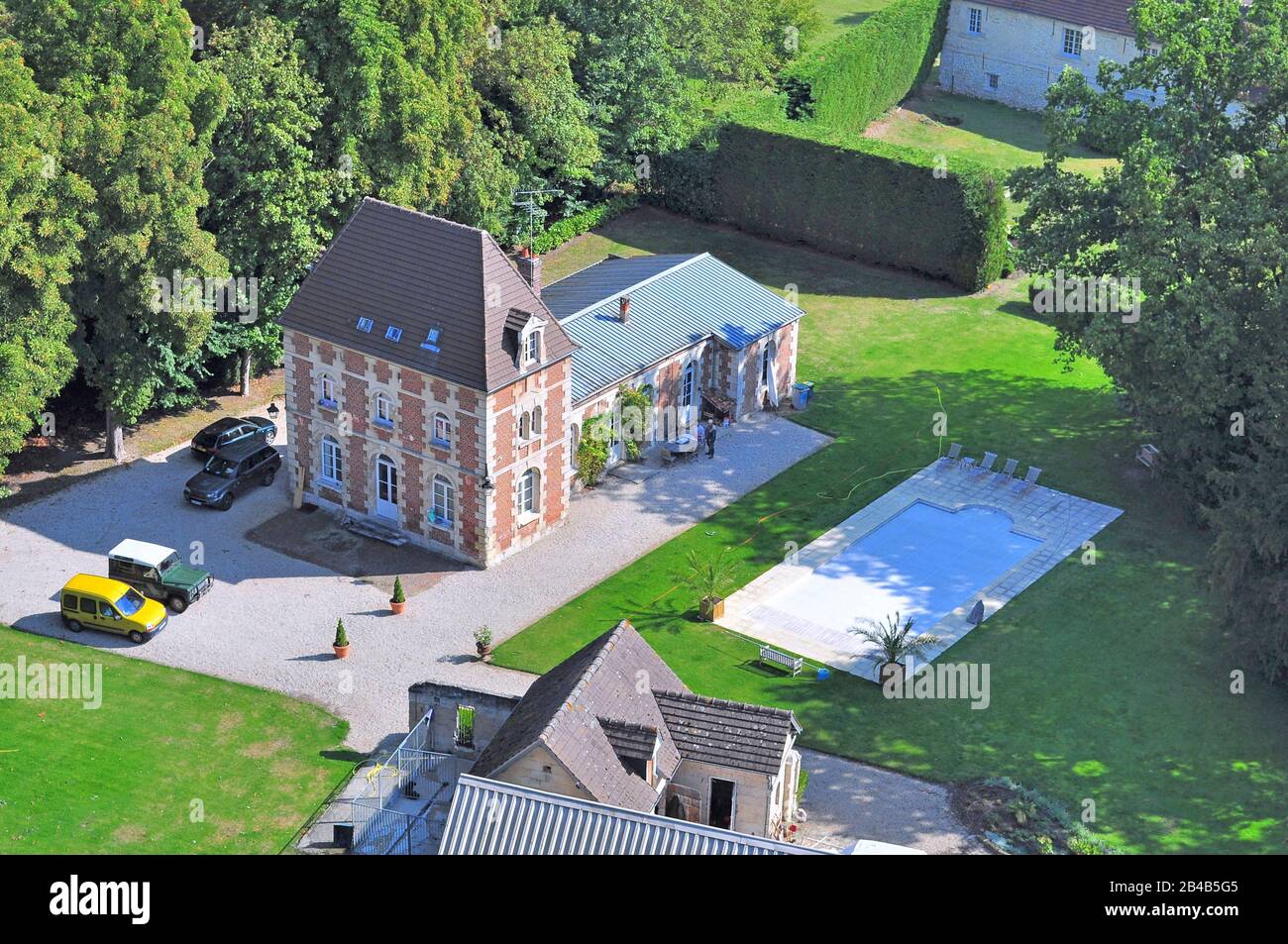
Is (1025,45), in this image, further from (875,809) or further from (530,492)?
(875,809)

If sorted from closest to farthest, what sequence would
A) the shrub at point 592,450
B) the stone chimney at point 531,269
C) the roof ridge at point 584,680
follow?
the roof ridge at point 584,680
the stone chimney at point 531,269
the shrub at point 592,450

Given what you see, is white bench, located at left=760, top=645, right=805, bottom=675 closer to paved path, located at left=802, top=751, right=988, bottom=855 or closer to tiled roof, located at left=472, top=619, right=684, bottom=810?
paved path, located at left=802, top=751, right=988, bottom=855

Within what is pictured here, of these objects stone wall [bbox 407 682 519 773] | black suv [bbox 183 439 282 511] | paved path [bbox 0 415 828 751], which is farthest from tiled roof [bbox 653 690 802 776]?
black suv [bbox 183 439 282 511]

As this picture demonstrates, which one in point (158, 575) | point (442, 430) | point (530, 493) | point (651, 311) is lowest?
point (158, 575)

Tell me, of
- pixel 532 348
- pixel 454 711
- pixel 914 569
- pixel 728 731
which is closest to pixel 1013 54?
pixel 914 569

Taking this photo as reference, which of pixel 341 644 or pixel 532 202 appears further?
pixel 532 202

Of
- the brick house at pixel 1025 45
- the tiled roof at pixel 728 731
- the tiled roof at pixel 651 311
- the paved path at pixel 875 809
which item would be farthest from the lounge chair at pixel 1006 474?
the brick house at pixel 1025 45

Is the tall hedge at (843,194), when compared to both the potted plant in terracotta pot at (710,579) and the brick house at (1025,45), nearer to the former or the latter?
the brick house at (1025,45)
